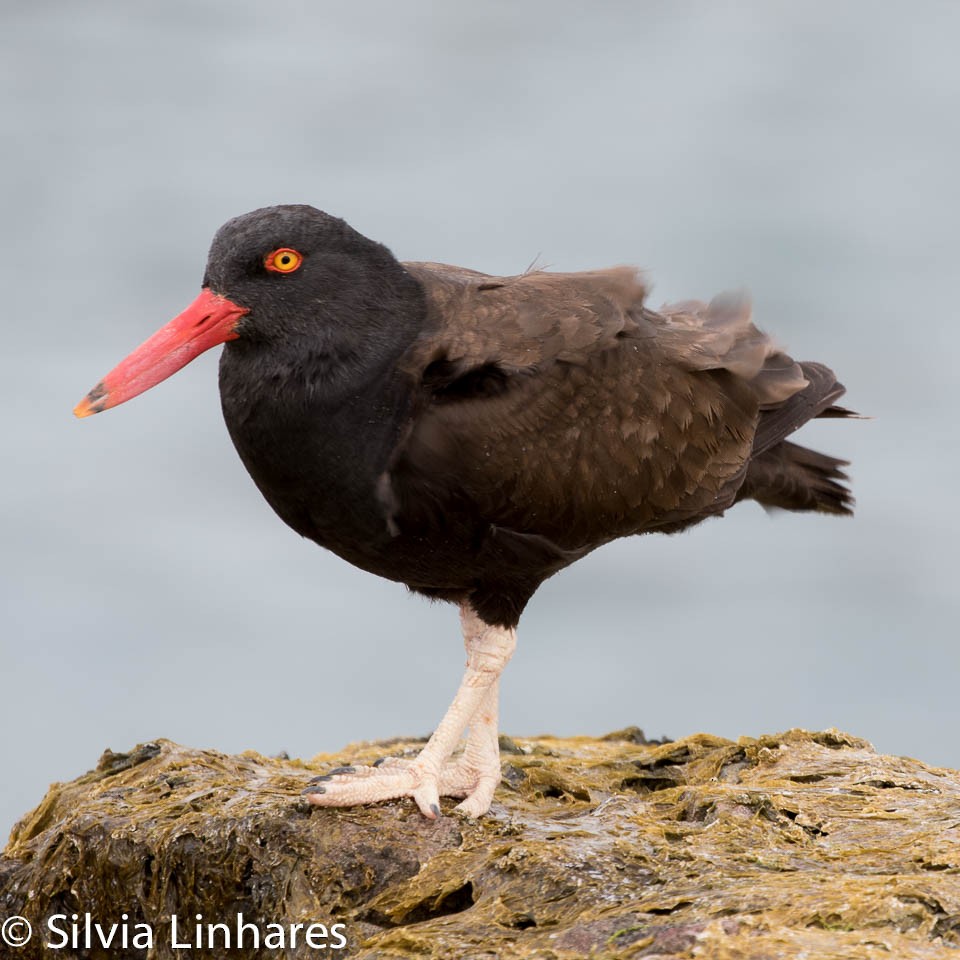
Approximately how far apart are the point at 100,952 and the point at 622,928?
2586mm

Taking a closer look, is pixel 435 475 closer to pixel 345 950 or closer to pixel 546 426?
pixel 546 426

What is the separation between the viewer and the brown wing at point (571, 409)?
572cm

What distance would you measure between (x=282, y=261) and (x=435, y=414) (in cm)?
88

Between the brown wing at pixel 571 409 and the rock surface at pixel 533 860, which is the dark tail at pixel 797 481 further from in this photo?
the rock surface at pixel 533 860

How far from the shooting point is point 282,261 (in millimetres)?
5734

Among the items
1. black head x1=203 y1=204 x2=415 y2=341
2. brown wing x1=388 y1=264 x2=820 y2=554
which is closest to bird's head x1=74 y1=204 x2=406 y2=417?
black head x1=203 y1=204 x2=415 y2=341

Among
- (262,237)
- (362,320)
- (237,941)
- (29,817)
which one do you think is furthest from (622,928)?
(29,817)

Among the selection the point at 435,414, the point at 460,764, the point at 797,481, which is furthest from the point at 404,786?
the point at 797,481

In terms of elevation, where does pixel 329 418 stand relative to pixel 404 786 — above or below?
above

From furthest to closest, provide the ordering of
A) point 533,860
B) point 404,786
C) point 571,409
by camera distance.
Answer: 1. point 571,409
2. point 404,786
3. point 533,860

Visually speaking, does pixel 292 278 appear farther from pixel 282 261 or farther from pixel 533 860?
pixel 533 860

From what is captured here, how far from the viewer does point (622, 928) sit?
4426 millimetres

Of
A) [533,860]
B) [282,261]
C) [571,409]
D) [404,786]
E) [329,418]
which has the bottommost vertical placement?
[533,860]

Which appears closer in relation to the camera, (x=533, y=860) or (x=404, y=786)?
(x=533, y=860)
